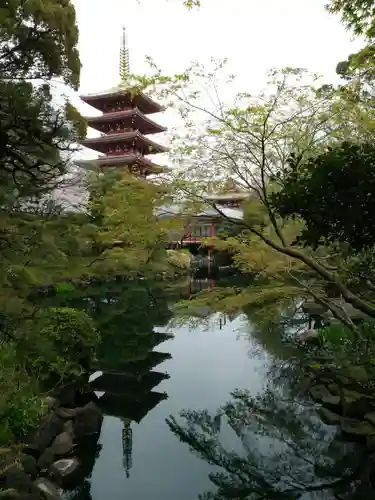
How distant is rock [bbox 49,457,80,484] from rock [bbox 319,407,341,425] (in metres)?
2.51

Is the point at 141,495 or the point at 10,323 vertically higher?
the point at 10,323

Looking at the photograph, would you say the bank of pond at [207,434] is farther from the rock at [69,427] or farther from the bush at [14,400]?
the bush at [14,400]

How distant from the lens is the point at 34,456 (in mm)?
3506

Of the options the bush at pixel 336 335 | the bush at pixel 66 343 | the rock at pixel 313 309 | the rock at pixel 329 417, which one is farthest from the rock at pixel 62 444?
the rock at pixel 313 309

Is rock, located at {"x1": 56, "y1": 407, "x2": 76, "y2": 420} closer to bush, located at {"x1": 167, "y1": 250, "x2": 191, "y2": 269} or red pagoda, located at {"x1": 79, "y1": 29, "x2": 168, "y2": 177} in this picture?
bush, located at {"x1": 167, "y1": 250, "x2": 191, "y2": 269}

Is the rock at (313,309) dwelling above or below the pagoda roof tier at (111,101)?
below

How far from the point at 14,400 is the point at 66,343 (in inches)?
65.6

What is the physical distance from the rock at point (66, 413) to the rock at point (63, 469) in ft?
1.83

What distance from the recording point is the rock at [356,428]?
12.8 ft

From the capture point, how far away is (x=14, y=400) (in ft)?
10.4

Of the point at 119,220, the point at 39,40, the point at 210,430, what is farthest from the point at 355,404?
the point at 119,220

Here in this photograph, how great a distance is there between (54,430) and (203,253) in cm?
2335

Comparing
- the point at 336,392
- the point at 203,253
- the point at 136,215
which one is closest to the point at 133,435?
the point at 336,392

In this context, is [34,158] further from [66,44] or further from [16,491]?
[16,491]
